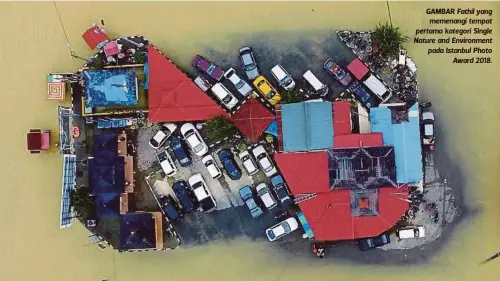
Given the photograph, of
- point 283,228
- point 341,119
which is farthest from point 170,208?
point 341,119

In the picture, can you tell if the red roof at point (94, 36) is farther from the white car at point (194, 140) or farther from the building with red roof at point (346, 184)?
the building with red roof at point (346, 184)

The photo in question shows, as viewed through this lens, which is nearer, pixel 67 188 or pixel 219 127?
pixel 219 127

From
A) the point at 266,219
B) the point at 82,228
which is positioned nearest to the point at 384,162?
the point at 266,219

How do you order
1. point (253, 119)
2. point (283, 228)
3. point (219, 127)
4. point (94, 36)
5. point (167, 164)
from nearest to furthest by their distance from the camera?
point (219, 127) → point (253, 119) → point (283, 228) → point (167, 164) → point (94, 36)

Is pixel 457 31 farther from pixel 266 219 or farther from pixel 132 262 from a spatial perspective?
pixel 132 262

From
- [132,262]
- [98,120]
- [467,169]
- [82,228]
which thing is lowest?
[132,262]

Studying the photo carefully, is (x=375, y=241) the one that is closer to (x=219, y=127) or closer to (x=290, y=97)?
(x=290, y=97)

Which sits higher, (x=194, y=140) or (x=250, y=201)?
(x=194, y=140)
